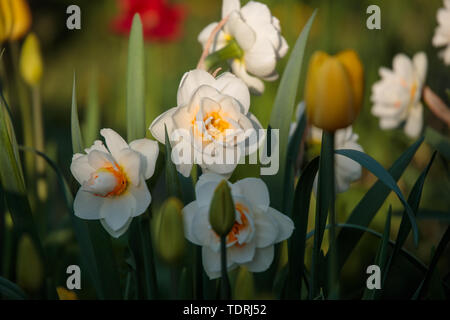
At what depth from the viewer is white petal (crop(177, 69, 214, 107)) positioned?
501 mm

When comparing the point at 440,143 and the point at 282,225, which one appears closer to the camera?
the point at 282,225

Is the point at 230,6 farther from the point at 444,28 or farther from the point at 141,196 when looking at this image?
the point at 444,28

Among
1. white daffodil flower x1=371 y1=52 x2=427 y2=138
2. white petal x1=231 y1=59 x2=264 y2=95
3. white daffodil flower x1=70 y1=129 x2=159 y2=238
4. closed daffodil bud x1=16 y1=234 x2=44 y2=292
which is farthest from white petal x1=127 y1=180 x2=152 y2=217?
white daffodil flower x1=371 y1=52 x2=427 y2=138

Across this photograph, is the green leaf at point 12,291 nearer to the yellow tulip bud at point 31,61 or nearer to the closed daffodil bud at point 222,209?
the closed daffodil bud at point 222,209

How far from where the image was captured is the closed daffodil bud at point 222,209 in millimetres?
400

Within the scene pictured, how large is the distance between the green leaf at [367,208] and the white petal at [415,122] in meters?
0.43

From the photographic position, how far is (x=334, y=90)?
15.9 inches

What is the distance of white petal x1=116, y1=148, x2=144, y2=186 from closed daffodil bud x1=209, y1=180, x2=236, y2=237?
113 mm

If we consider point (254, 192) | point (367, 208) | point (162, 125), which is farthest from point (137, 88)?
point (367, 208)

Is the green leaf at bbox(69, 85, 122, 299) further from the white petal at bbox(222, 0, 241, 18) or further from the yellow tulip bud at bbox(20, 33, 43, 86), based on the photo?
the yellow tulip bud at bbox(20, 33, 43, 86)

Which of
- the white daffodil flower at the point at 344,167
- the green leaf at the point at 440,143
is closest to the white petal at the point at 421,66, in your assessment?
the green leaf at the point at 440,143

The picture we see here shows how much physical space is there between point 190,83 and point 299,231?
194mm
